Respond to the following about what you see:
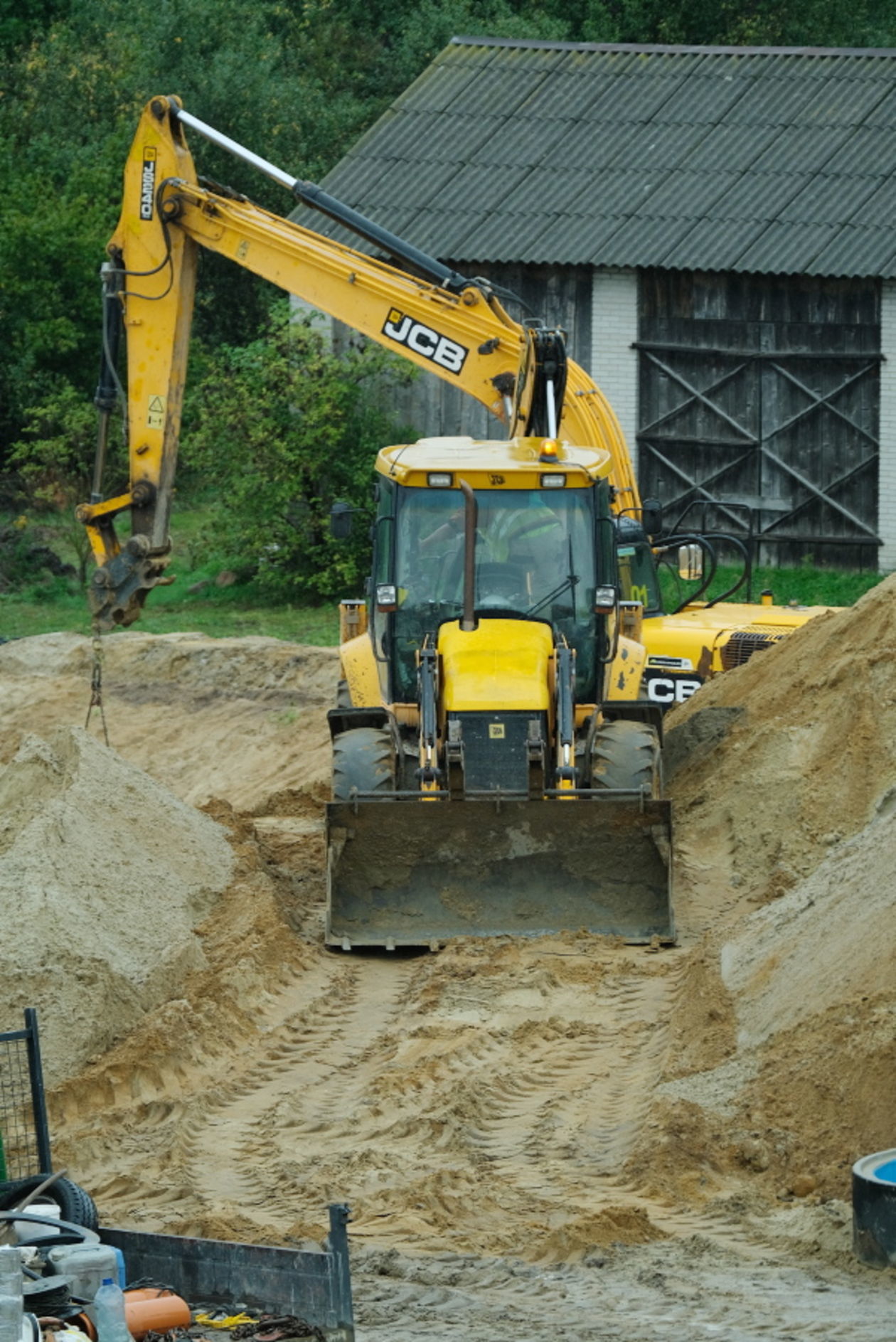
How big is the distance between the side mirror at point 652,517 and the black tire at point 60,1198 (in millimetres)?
8344

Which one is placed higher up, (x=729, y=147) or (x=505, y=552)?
(x=729, y=147)

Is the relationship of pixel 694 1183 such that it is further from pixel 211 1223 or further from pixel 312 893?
pixel 312 893

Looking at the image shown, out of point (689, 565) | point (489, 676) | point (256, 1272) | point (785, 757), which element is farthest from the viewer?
point (689, 565)

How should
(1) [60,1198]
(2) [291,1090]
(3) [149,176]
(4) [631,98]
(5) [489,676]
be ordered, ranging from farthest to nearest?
(4) [631,98] < (3) [149,176] < (5) [489,676] < (2) [291,1090] < (1) [60,1198]

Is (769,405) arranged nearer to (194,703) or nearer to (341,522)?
(194,703)

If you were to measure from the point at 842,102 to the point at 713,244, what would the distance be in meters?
3.41

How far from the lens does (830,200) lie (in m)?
24.2

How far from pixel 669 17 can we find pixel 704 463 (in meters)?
15.4

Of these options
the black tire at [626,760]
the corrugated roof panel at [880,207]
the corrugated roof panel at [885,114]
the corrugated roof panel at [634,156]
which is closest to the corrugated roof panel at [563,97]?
the corrugated roof panel at [634,156]

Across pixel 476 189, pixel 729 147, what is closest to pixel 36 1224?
pixel 476 189

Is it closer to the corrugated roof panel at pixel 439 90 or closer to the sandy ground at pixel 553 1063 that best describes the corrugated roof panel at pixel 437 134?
the corrugated roof panel at pixel 439 90

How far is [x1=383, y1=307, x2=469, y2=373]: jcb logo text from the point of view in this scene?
14852 millimetres

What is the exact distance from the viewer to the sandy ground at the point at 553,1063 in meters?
7.16

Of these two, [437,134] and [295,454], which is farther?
[437,134]
